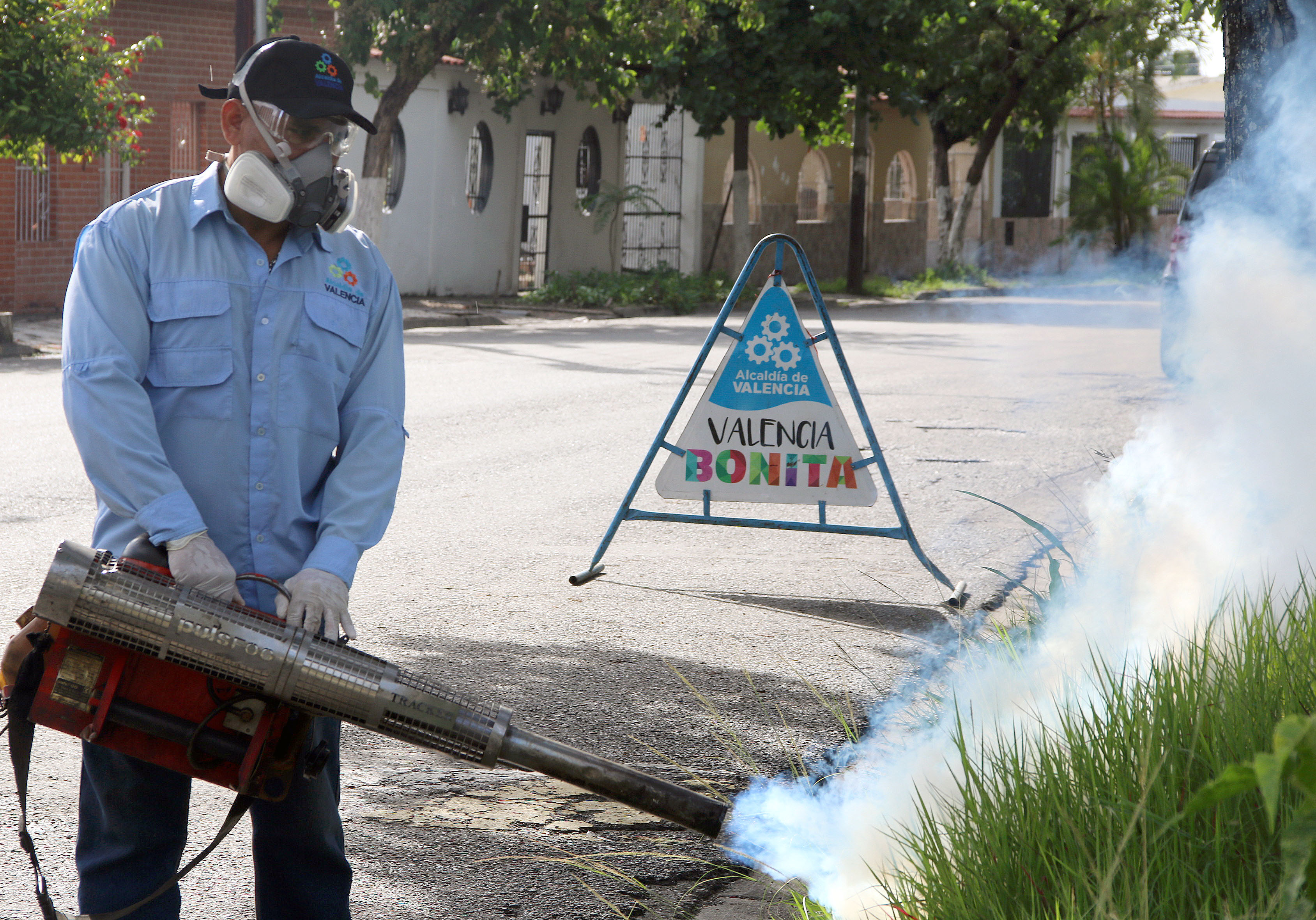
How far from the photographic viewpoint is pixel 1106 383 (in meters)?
13.7

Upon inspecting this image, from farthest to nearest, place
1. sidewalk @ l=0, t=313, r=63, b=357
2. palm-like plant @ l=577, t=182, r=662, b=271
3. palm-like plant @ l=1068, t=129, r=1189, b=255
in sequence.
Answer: palm-like plant @ l=1068, t=129, r=1189, b=255 < palm-like plant @ l=577, t=182, r=662, b=271 < sidewalk @ l=0, t=313, r=63, b=357

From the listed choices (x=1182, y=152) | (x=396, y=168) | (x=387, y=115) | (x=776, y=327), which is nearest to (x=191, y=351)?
(x=776, y=327)

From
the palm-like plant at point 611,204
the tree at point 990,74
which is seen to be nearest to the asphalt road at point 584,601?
the palm-like plant at point 611,204

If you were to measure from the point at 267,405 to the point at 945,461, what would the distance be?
7410 mm

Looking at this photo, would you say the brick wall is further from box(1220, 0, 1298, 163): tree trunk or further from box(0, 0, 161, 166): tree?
box(1220, 0, 1298, 163): tree trunk

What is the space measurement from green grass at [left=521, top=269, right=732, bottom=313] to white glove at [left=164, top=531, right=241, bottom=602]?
68.9 ft

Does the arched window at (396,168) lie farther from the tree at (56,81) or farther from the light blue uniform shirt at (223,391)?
the light blue uniform shirt at (223,391)

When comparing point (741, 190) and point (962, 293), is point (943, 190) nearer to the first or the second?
point (962, 293)

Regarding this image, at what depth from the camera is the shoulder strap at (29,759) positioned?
2260 mm

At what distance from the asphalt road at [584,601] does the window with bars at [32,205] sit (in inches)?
250

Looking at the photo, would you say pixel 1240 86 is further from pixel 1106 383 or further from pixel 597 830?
pixel 1106 383

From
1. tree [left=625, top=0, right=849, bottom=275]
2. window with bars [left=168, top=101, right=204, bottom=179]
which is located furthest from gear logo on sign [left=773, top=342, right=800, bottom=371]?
tree [left=625, top=0, right=849, bottom=275]

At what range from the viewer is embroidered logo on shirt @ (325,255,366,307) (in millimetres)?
2645

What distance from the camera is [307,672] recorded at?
2.28 meters
